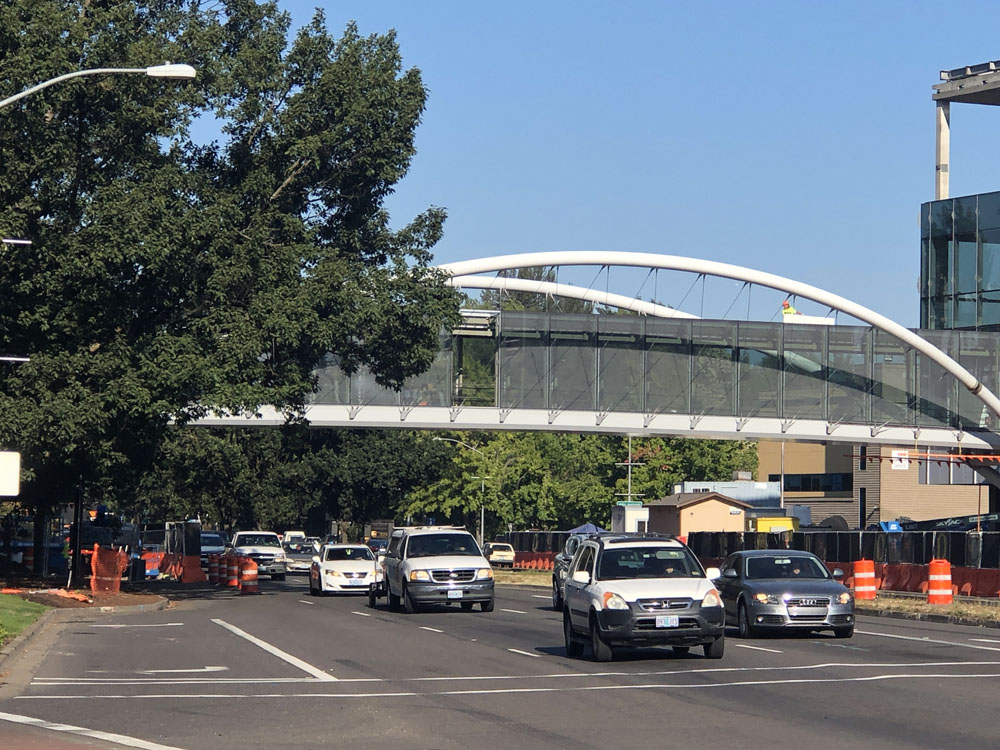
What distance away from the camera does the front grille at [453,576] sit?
33031mm

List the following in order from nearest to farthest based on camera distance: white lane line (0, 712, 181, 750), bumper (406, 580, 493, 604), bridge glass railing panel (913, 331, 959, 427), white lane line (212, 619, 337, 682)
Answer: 1. white lane line (0, 712, 181, 750)
2. white lane line (212, 619, 337, 682)
3. bumper (406, 580, 493, 604)
4. bridge glass railing panel (913, 331, 959, 427)

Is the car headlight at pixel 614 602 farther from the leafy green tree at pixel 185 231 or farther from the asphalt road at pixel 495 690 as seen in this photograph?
the leafy green tree at pixel 185 231

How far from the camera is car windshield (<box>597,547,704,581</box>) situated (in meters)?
20.0

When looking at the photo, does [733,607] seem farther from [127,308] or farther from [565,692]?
[127,308]

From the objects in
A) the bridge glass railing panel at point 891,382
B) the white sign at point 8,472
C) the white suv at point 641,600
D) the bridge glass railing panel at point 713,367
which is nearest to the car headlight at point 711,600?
the white suv at point 641,600

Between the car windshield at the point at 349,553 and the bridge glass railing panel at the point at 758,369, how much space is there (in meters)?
30.9

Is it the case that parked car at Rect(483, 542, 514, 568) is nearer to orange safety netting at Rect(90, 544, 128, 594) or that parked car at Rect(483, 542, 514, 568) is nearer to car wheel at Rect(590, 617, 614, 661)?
orange safety netting at Rect(90, 544, 128, 594)

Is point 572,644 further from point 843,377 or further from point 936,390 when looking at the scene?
point 936,390

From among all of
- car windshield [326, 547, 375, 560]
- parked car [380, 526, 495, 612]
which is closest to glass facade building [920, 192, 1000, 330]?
car windshield [326, 547, 375, 560]

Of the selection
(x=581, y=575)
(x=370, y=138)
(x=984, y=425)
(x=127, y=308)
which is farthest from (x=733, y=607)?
(x=984, y=425)

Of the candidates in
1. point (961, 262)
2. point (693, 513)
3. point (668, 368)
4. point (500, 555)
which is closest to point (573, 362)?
point (668, 368)

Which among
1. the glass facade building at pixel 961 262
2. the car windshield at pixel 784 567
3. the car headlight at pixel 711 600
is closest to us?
the car headlight at pixel 711 600

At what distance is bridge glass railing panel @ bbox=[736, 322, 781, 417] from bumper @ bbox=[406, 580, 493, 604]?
40237 mm

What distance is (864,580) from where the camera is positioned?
36.6m
